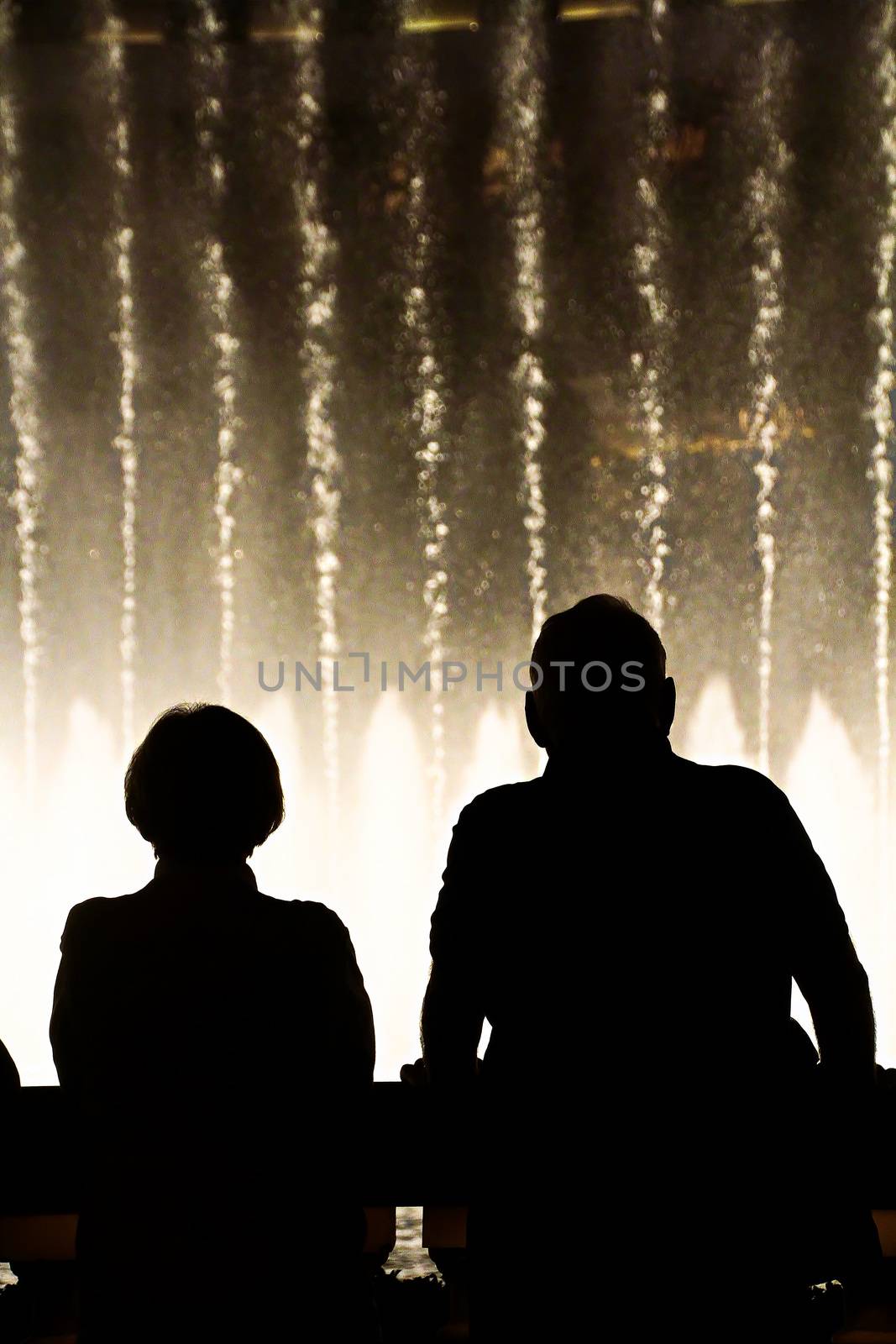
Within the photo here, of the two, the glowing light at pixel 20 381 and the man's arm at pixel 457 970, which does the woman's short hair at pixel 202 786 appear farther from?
the glowing light at pixel 20 381

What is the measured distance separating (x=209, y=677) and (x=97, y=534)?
64cm

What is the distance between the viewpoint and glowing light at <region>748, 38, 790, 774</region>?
4547 mm

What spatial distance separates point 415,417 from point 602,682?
3.39 m

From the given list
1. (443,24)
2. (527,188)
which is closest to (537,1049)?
(527,188)

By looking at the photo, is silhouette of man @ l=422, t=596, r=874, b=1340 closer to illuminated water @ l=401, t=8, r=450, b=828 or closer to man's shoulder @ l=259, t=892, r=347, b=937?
man's shoulder @ l=259, t=892, r=347, b=937

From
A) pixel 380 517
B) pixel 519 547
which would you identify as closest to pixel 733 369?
pixel 519 547

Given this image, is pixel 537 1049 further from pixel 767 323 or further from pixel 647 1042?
pixel 767 323

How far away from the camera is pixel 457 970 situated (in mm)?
1423

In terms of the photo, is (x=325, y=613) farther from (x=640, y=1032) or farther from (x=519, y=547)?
(x=640, y=1032)

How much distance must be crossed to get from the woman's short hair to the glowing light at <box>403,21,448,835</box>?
333 cm

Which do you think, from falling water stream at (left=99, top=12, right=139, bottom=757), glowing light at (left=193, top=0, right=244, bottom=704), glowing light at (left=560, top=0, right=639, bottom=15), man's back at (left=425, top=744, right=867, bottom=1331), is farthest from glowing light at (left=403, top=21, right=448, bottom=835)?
man's back at (left=425, top=744, right=867, bottom=1331)

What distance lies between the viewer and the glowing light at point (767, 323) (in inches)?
179

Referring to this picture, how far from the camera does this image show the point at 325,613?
184 inches

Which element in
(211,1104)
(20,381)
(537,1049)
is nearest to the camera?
(211,1104)
